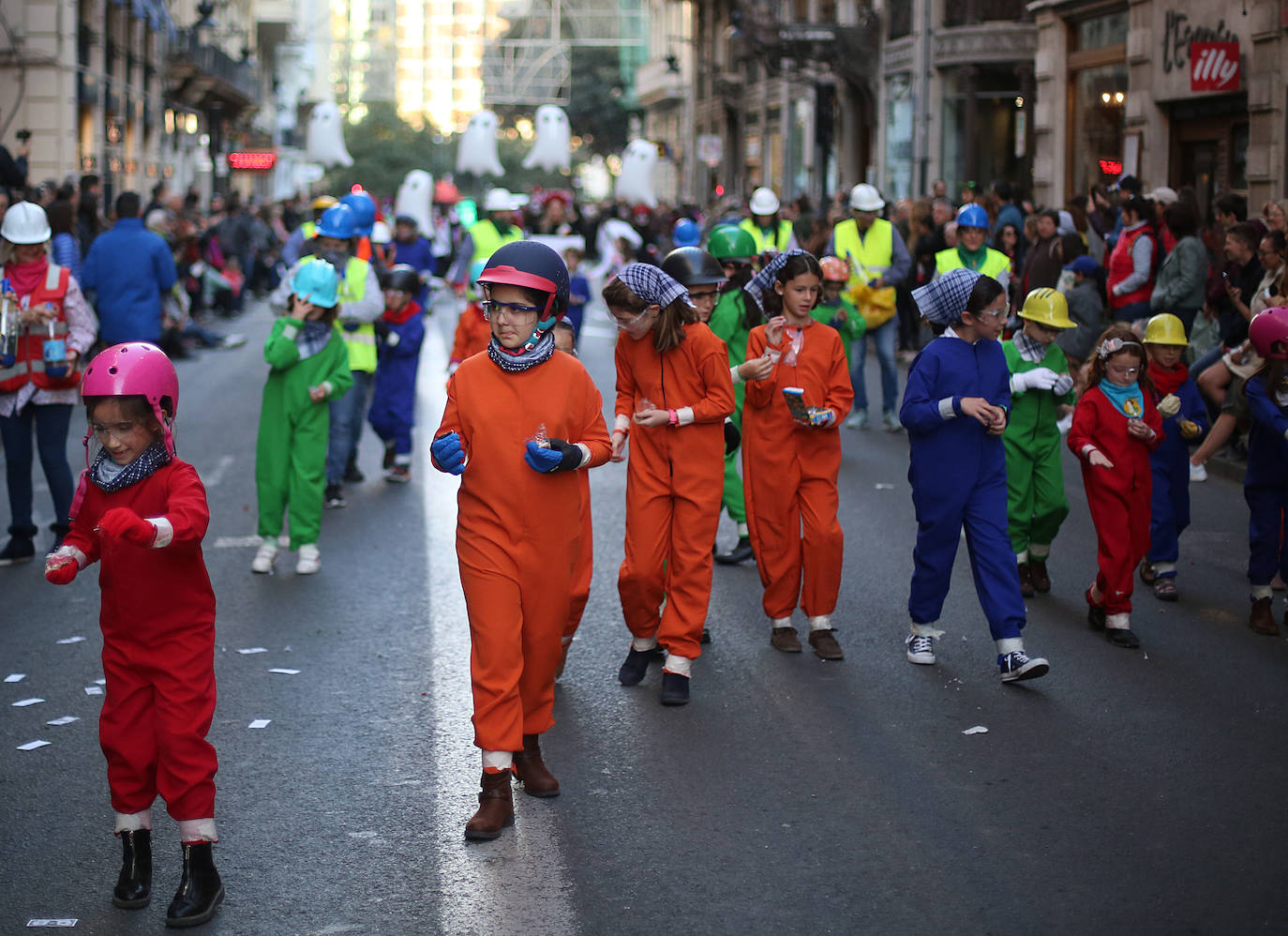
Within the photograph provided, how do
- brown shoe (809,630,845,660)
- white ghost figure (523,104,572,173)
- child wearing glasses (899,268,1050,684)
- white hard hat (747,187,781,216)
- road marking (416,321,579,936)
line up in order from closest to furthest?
road marking (416,321,579,936) < child wearing glasses (899,268,1050,684) < brown shoe (809,630,845,660) < white hard hat (747,187,781,216) < white ghost figure (523,104,572,173)

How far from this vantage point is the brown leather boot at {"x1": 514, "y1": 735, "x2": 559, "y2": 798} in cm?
542

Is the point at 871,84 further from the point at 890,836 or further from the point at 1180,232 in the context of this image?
the point at 890,836

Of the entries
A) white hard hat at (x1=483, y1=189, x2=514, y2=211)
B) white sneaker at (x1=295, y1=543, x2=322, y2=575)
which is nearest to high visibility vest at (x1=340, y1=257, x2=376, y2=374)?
white sneaker at (x1=295, y1=543, x2=322, y2=575)

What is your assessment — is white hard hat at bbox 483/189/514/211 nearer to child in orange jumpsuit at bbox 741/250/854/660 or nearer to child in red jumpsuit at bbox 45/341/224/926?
child in orange jumpsuit at bbox 741/250/854/660

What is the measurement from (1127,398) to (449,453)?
12.9 feet

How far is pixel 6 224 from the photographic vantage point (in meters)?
8.75

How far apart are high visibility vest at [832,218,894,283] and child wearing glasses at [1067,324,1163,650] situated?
691 centimetres

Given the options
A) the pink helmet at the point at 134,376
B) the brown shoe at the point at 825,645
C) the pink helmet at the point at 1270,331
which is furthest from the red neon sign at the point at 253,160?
the pink helmet at the point at 134,376

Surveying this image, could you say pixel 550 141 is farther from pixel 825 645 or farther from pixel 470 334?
pixel 825 645

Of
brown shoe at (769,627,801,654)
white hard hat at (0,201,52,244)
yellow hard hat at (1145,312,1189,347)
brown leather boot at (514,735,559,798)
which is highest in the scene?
white hard hat at (0,201,52,244)

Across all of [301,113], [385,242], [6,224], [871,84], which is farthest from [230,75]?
[6,224]

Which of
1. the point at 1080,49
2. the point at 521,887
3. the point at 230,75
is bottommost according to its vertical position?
the point at 521,887

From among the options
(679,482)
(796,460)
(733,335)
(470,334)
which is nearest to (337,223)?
(470,334)

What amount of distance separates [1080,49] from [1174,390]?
16814mm
